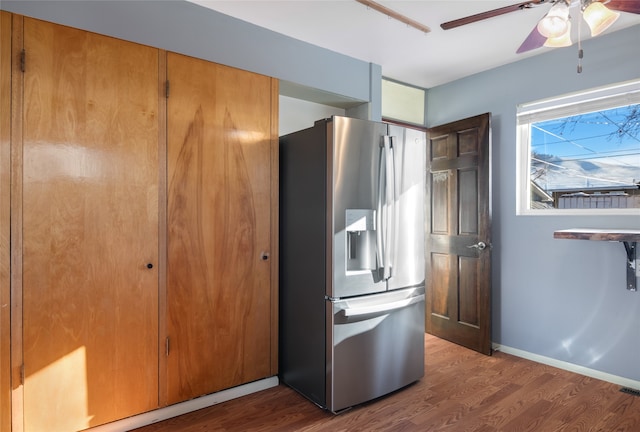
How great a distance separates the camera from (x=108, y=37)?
2047 millimetres

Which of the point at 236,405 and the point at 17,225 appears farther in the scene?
the point at 236,405

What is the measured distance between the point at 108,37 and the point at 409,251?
2278 millimetres

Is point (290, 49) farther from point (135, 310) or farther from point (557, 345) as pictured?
point (557, 345)

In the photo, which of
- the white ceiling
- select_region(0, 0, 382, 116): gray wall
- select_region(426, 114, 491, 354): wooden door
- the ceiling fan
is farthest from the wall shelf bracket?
select_region(0, 0, 382, 116): gray wall

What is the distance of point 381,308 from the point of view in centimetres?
239

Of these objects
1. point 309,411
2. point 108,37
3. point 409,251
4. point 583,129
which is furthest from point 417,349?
point 108,37

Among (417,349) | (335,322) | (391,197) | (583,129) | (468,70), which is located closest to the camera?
(335,322)

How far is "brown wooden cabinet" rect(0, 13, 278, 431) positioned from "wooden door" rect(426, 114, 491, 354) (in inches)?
71.7

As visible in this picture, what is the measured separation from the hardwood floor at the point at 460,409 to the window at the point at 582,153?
52.3 inches

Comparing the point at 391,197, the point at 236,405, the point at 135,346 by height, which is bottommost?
the point at 236,405

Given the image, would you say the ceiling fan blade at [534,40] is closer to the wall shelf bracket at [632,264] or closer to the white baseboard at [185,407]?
the wall shelf bracket at [632,264]

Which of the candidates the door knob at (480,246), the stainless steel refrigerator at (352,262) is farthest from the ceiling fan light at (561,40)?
the door knob at (480,246)

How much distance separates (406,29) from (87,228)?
8.13 feet

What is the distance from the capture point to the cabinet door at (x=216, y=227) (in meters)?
2.26
